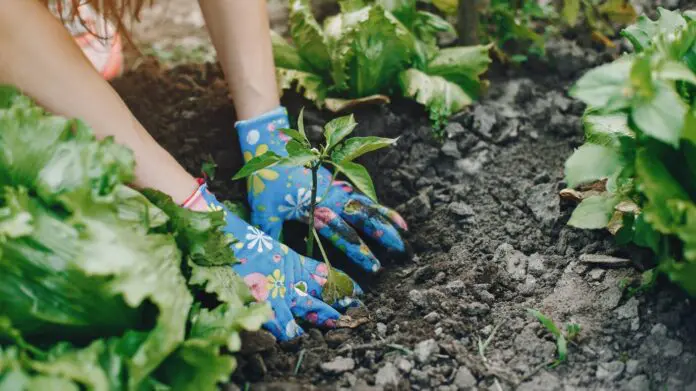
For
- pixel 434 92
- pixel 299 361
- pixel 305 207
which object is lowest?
pixel 299 361

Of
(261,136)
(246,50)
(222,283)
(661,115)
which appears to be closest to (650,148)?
(661,115)

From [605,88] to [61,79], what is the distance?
1279 mm

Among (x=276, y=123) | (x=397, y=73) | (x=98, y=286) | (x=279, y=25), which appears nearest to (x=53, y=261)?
(x=98, y=286)

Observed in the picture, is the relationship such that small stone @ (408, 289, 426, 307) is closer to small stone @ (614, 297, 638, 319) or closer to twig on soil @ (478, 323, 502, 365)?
twig on soil @ (478, 323, 502, 365)

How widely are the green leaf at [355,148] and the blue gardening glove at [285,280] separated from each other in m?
0.34

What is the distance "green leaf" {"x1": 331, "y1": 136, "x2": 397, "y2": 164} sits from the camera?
5.70 ft

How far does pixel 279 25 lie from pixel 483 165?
4.33 feet

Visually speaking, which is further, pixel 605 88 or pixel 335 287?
pixel 335 287

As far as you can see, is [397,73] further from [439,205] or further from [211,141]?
[211,141]

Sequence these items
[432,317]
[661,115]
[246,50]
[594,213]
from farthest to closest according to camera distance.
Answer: [246,50], [432,317], [594,213], [661,115]

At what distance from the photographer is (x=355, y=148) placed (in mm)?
1760

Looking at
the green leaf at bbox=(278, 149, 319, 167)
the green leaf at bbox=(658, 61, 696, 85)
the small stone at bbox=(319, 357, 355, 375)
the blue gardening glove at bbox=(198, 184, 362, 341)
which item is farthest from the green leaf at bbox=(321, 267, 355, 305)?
the green leaf at bbox=(658, 61, 696, 85)

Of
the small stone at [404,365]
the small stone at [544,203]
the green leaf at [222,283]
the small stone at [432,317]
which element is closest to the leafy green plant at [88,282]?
the green leaf at [222,283]

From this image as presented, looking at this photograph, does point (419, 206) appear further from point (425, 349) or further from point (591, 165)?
point (591, 165)
